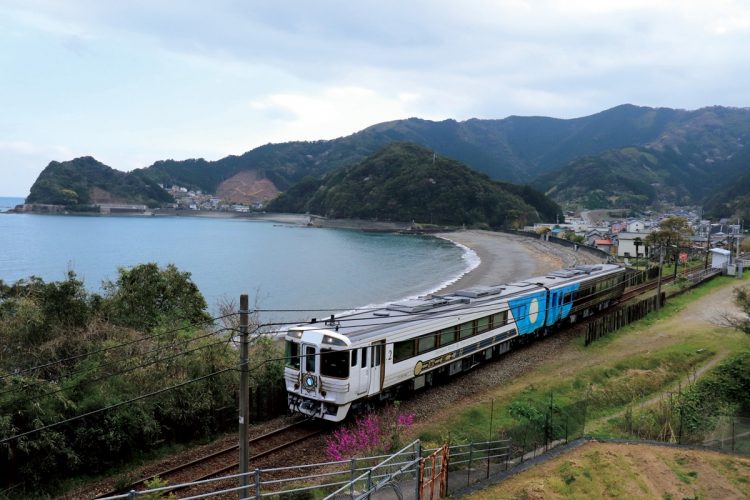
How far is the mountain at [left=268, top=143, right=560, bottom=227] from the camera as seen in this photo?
144 meters

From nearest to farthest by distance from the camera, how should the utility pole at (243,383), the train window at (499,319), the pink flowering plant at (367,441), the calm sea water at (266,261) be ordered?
the utility pole at (243,383) → the pink flowering plant at (367,441) → the train window at (499,319) → the calm sea water at (266,261)

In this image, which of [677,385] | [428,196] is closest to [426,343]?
[677,385]

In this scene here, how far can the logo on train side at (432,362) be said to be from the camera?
1739 centimetres

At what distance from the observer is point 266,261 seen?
254 ft

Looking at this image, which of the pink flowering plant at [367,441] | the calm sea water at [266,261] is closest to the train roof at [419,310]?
the pink flowering plant at [367,441]

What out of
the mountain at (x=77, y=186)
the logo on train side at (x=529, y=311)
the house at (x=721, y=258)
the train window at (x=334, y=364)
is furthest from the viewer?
the mountain at (x=77, y=186)

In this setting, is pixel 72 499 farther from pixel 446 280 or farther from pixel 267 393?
pixel 446 280

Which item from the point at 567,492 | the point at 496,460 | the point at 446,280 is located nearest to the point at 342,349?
the point at 496,460

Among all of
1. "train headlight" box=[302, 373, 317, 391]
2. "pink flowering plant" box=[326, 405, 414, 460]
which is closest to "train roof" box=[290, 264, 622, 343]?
"train headlight" box=[302, 373, 317, 391]

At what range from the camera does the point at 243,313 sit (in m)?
9.21

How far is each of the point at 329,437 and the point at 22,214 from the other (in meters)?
207

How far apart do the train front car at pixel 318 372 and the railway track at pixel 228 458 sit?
2.04 ft

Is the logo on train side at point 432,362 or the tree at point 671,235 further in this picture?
the tree at point 671,235

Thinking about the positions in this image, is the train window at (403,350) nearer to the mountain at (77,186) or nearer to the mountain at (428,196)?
the mountain at (428,196)
